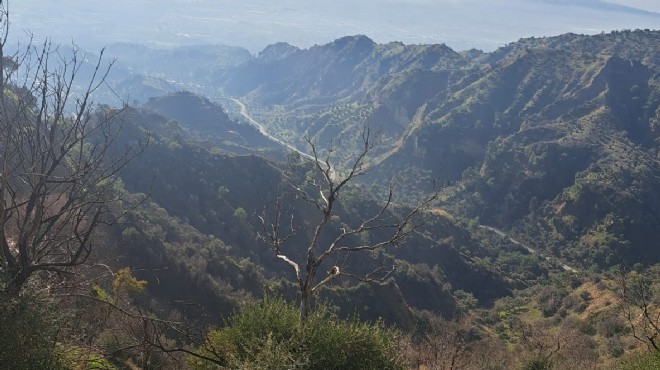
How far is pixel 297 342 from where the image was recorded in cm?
920

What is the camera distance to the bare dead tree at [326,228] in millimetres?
9398

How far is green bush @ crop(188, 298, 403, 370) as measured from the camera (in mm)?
9148

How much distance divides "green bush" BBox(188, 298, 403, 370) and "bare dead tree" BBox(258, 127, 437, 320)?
0.44 meters

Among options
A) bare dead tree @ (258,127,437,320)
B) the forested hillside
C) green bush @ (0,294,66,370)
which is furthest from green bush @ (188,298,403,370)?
green bush @ (0,294,66,370)

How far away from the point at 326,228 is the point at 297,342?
46.0 metres

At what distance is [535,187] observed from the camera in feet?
289

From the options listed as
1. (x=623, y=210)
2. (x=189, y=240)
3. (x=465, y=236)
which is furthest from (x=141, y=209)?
(x=623, y=210)

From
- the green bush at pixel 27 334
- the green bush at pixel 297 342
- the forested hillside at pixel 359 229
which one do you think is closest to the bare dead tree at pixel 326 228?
the forested hillside at pixel 359 229

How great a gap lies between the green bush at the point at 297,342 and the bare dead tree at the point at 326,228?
0.44m

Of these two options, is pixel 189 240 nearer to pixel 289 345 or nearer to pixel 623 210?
pixel 289 345

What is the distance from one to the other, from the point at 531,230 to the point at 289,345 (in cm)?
7842

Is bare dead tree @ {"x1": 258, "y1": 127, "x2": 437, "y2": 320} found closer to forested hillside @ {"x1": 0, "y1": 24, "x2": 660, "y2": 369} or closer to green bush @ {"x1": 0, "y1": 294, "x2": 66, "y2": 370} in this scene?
forested hillside @ {"x1": 0, "y1": 24, "x2": 660, "y2": 369}

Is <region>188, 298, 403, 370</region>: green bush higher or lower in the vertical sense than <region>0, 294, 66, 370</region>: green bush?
lower

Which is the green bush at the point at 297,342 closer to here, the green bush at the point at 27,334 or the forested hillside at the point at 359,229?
the forested hillside at the point at 359,229
